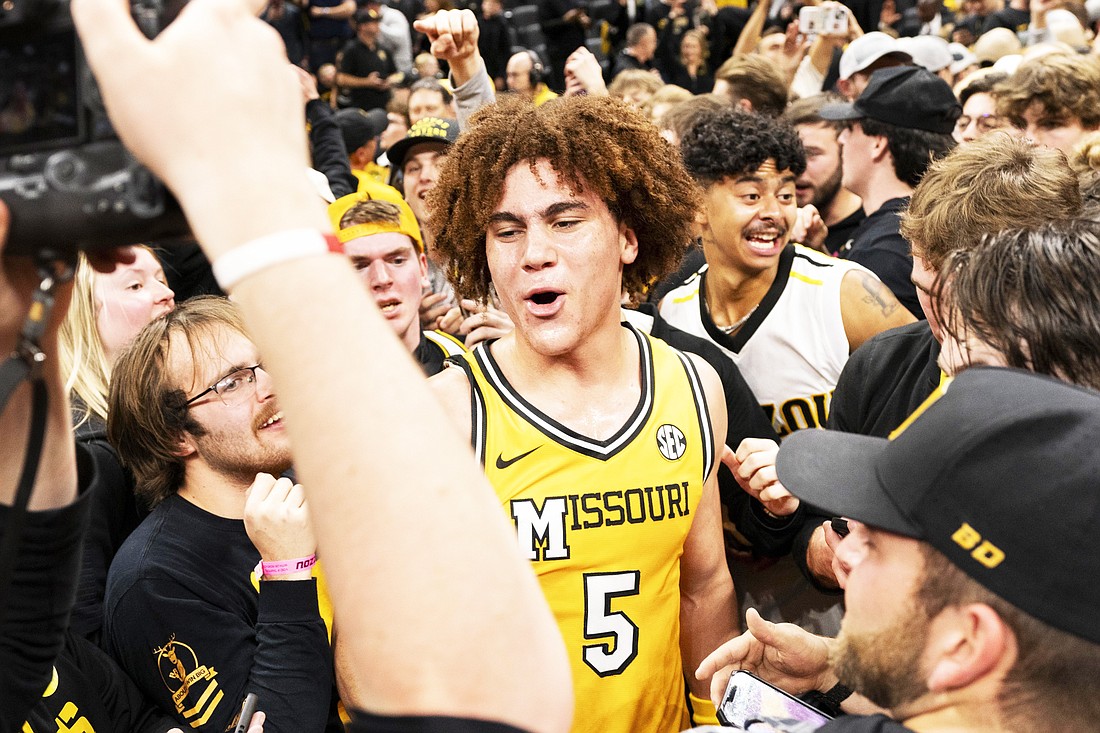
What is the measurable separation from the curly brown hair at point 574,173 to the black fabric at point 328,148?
138 inches

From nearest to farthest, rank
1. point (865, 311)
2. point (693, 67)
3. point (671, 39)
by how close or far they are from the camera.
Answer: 1. point (865, 311)
2. point (693, 67)
3. point (671, 39)

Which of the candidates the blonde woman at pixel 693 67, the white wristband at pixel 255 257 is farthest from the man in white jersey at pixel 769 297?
the blonde woman at pixel 693 67

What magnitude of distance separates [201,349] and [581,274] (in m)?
1.06

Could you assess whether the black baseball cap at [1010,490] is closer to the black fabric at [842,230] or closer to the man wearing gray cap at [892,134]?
the man wearing gray cap at [892,134]

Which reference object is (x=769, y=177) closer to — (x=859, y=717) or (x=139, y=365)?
(x=139, y=365)

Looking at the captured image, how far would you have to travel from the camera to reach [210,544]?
2.65m

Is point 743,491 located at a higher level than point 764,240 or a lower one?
lower

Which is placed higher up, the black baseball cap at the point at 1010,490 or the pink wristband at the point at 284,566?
the black baseball cap at the point at 1010,490

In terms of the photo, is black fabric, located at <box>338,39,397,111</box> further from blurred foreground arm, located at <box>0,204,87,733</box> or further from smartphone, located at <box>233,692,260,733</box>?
blurred foreground arm, located at <box>0,204,87,733</box>

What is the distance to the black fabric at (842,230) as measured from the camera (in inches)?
216

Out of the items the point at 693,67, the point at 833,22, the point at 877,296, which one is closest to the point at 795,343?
the point at 877,296

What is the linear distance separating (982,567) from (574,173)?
1.64 m

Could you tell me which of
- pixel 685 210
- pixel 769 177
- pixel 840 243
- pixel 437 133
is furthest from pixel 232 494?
pixel 840 243

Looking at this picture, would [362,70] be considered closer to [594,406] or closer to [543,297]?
[543,297]
